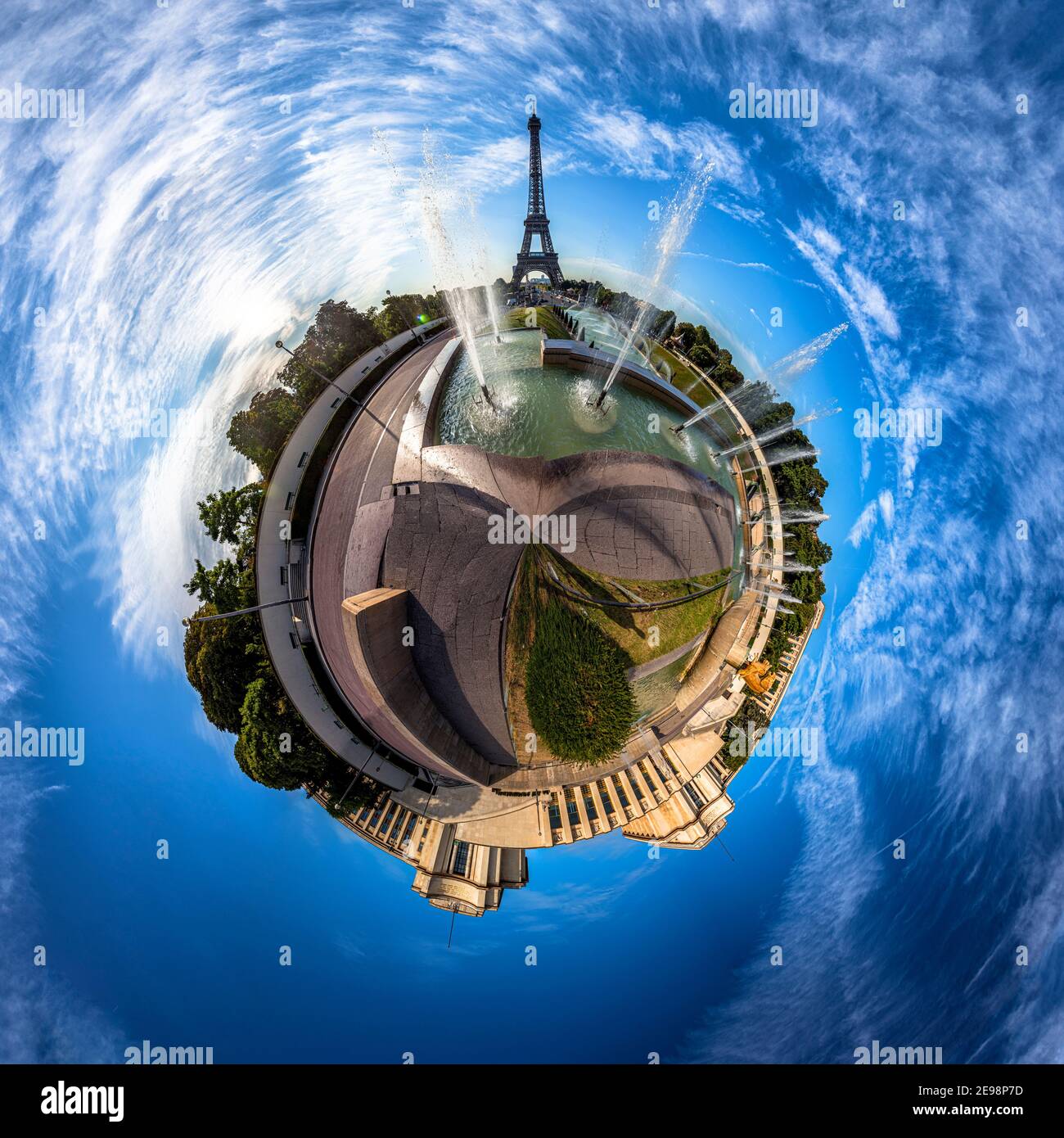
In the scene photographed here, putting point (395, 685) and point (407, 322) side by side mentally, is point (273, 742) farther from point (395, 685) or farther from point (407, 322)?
point (407, 322)

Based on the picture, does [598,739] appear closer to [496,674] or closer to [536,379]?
[496,674]

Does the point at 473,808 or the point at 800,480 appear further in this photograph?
the point at 800,480

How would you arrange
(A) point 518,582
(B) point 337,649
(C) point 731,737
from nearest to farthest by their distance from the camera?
(A) point 518,582, (B) point 337,649, (C) point 731,737

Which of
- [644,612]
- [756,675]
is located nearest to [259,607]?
[644,612]

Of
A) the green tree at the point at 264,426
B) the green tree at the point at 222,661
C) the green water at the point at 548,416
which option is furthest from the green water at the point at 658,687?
the green tree at the point at 264,426

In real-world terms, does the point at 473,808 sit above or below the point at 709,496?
below

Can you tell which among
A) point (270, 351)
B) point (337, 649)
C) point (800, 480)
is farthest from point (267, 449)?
point (800, 480)

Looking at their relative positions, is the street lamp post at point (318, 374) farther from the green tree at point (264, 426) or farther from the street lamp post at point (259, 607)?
the street lamp post at point (259, 607)

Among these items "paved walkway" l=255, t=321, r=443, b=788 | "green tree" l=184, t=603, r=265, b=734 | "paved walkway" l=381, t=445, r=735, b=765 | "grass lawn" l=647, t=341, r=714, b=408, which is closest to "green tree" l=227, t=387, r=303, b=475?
"paved walkway" l=255, t=321, r=443, b=788
